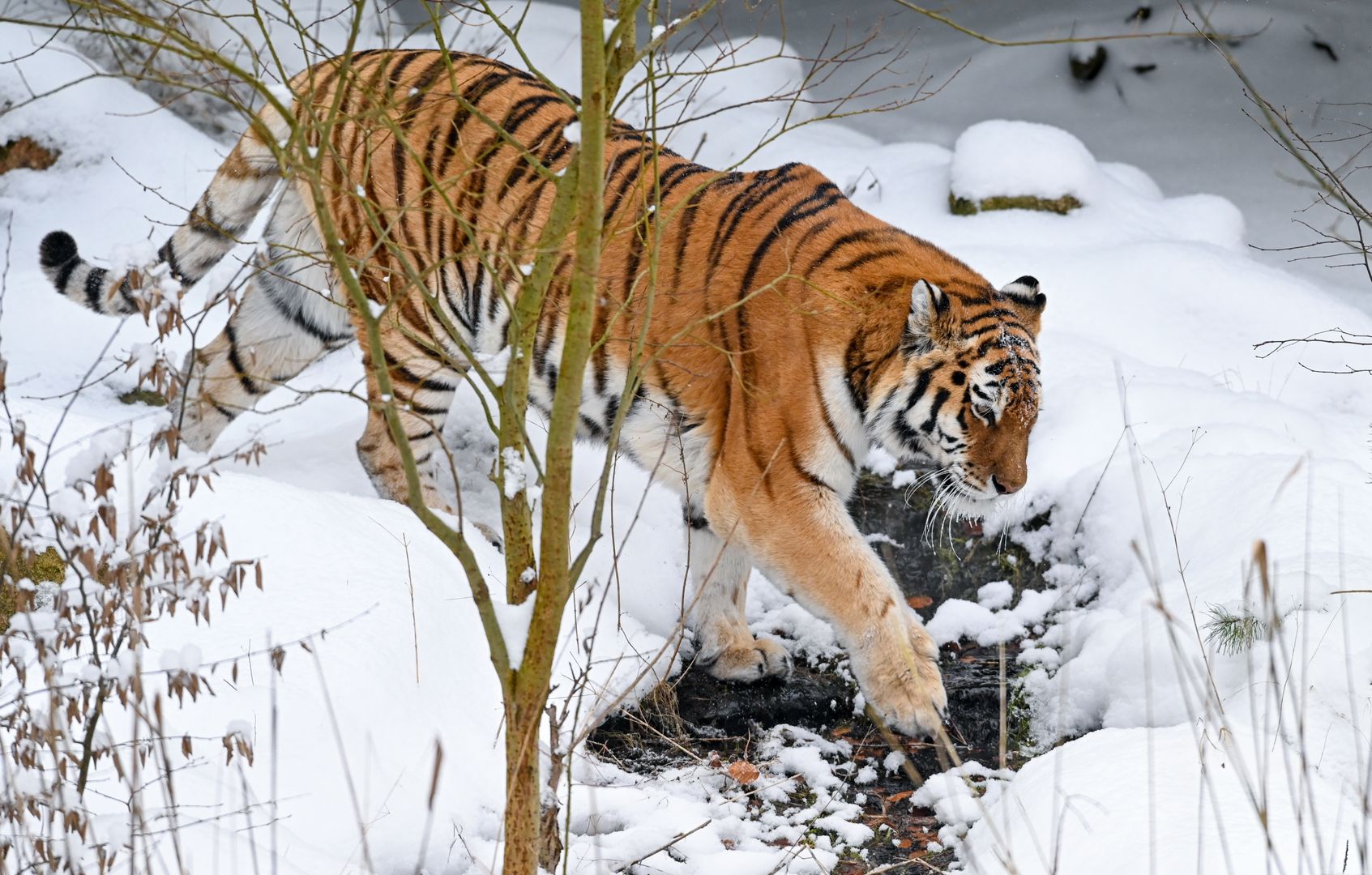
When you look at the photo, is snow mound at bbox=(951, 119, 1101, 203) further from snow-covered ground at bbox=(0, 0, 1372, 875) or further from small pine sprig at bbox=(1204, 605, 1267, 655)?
small pine sprig at bbox=(1204, 605, 1267, 655)

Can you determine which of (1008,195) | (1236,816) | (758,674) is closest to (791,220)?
(758,674)

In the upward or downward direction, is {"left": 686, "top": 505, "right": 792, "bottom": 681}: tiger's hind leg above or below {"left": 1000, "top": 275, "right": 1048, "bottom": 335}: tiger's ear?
below

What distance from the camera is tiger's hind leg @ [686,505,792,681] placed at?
3.72 meters

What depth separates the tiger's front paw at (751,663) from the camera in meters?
3.70

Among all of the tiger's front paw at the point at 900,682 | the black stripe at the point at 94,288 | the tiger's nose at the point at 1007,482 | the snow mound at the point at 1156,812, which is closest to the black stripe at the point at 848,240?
the tiger's nose at the point at 1007,482

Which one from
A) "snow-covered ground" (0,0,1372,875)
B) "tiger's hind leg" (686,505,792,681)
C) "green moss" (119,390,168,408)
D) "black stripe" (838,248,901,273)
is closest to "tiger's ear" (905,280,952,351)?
"black stripe" (838,248,901,273)

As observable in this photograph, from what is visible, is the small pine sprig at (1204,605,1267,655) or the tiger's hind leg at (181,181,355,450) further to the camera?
the tiger's hind leg at (181,181,355,450)

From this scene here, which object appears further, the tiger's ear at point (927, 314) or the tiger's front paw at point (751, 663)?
the tiger's front paw at point (751, 663)

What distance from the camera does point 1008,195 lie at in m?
6.91

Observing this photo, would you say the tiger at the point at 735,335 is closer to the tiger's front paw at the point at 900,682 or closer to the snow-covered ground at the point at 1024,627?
the tiger's front paw at the point at 900,682

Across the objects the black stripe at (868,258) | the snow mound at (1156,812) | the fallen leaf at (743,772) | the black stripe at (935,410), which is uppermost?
the black stripe at (868,258)

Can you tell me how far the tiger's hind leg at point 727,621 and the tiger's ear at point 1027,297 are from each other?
1.07 m

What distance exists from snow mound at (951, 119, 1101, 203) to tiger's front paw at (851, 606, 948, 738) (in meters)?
4.23

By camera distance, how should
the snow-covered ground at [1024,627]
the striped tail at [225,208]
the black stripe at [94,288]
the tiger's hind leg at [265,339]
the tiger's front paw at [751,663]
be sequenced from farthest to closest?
the tiger's hind leg at [265,339] → the striped tail at [225,208] → the black stripe at [94,288] → the tiger's front paw at [751,663] → the snow-covered ground at [1024,627]
